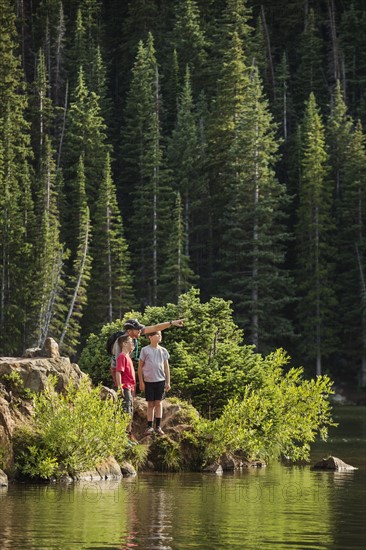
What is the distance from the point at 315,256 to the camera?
82250 mm

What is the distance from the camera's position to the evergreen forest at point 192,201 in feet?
252

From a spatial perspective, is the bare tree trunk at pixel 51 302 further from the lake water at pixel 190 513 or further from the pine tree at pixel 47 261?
the lake water at pixel 190 513

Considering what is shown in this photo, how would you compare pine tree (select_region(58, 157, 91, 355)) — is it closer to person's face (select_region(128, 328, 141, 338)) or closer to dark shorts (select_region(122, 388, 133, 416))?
dark shorts (select_region(122, 388, 133, 416))

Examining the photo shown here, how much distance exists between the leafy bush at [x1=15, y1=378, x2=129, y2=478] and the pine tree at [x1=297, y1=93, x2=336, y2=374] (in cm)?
6096

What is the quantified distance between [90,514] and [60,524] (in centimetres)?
100

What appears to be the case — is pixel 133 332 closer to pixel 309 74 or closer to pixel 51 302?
pixel 51 302

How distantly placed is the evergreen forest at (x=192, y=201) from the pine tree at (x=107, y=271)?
5.3 inches

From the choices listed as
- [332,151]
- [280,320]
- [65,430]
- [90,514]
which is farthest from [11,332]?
[90,514]

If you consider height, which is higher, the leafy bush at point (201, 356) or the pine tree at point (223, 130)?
the pine tree at point (223, 130)

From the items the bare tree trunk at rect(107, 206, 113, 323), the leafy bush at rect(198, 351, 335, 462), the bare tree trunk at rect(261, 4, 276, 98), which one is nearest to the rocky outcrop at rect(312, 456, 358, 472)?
the leafy bush at rect(198, 351, 335, 462)

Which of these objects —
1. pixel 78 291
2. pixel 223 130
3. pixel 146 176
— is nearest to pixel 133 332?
pixel 78 291

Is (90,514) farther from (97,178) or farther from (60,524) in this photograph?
(97,178)

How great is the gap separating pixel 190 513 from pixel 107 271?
66.3 m

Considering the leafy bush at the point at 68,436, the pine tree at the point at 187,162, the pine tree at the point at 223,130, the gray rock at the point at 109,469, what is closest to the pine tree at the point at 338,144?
the pine tree at the point at 223,130
